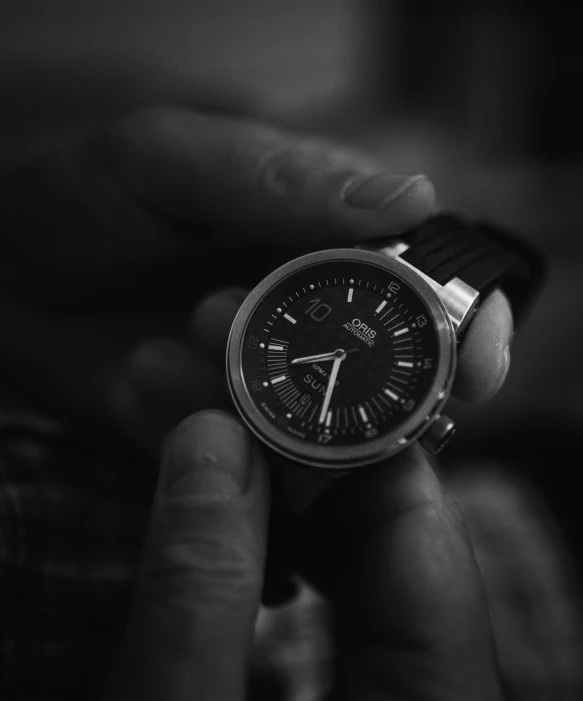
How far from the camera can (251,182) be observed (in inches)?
53.7

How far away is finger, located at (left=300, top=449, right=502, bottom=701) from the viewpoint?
93cm

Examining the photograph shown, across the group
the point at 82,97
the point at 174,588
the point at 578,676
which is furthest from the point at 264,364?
the point at 82,97

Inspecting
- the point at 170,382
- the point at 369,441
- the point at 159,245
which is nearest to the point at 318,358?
the point at 369,441

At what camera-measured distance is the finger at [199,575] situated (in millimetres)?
820

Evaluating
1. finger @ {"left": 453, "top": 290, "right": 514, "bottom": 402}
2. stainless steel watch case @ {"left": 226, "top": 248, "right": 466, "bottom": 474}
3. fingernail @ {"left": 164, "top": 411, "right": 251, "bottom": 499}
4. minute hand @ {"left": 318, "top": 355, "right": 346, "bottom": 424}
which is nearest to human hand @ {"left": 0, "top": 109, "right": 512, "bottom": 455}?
finger @ {"left": 453, "top": 290, "right": 514, "bottom": 402}

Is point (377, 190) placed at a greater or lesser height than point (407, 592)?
greater

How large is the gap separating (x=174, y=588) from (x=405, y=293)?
21.2 inches

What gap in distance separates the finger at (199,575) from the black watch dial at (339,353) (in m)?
0.10

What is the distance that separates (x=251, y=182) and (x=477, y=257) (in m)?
0.52

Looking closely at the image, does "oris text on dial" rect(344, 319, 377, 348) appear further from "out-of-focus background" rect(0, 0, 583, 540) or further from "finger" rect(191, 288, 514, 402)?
"out-of-focus background" rect(0, 0, 583, 540)

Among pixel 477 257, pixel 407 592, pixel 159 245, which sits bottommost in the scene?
pixel 407 592

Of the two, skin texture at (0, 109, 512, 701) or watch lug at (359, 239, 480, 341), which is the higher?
watch lug at (359, 239, 480, 341)

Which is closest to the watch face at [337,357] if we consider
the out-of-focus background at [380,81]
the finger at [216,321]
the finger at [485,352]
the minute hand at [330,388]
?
the minute hand at [330,388]

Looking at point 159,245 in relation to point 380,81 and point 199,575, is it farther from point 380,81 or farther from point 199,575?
point 380,81
